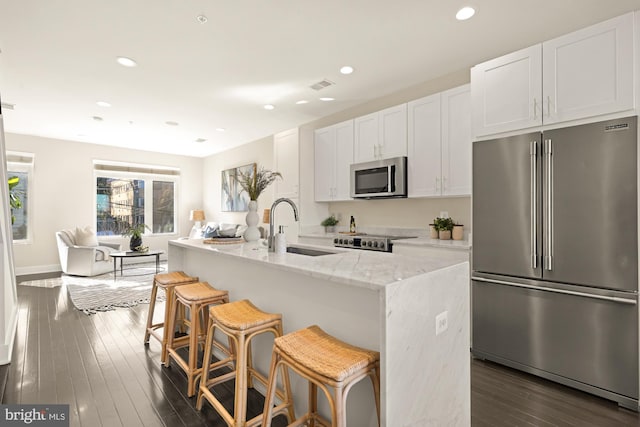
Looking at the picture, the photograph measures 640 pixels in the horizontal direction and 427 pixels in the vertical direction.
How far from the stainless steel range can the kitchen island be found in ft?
5.21

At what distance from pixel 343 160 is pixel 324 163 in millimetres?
408

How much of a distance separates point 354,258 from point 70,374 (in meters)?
2.35

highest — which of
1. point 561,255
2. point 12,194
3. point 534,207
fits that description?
point 12,194

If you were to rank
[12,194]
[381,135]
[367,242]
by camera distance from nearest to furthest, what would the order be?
[367,242] < [381,135] < [12,194]

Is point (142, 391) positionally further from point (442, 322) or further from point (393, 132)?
point (393, 132)

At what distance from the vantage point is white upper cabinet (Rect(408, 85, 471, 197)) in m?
3.25

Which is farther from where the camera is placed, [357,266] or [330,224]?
[330,224]

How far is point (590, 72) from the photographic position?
2211 mm

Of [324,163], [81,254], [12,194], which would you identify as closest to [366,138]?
[324,163]

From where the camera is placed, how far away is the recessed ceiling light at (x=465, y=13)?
2498 millimetres

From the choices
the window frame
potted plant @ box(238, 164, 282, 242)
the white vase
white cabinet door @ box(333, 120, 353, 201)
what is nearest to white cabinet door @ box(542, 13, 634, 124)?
potted plant @ box(238, 164, 282, 242)

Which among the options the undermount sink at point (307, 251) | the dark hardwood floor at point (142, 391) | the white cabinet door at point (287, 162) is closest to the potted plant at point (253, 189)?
the undermount sink at point (307, 251)

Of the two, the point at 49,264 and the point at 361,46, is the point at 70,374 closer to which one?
the point at 361,46

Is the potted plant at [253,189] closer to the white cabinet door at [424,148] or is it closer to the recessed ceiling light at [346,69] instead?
the recessed ceiling light at [346,69]
